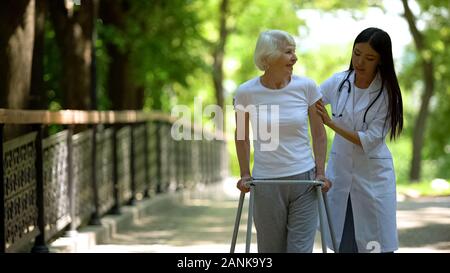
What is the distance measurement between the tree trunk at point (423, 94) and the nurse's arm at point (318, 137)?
81.1 feet

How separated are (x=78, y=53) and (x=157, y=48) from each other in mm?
4754

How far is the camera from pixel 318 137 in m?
6.20

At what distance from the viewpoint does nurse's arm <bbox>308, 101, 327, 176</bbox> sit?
6.17 meters

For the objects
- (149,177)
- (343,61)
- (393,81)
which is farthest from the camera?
(343,61)

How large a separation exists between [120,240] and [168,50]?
28.3ft

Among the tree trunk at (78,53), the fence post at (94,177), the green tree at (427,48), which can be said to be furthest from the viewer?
the green tree at (427,48)

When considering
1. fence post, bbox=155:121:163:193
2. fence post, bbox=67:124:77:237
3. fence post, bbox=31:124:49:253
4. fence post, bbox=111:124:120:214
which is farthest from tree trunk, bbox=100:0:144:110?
fence post, bbox=31:124:49:253

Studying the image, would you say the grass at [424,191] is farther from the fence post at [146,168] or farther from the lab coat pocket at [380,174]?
the lab coat pocket at [380,174]

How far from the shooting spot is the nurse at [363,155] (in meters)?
6.32

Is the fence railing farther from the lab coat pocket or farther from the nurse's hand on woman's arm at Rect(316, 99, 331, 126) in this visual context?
the lab coat pocket

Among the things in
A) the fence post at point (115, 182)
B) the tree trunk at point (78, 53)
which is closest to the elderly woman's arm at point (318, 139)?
the fence post at point (115, 182)

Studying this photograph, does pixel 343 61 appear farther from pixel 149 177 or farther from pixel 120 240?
pixel 120 240

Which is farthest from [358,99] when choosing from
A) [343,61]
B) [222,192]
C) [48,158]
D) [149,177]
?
[343,61]
